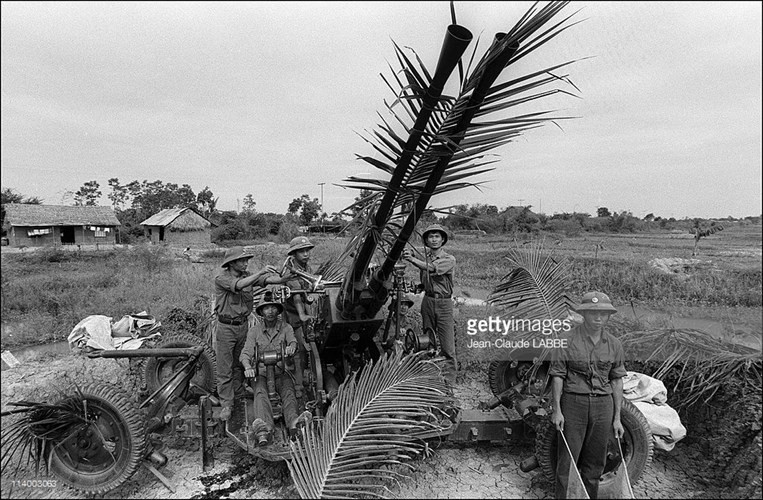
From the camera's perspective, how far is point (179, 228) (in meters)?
23.0

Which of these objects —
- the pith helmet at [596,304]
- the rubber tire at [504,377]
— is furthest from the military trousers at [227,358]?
the pith helmet at [596,304]

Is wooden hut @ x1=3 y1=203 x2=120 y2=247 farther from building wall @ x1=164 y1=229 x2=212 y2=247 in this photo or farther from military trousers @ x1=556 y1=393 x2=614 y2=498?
military trousers @ x1=556 y1=393 x2=614 y2=498

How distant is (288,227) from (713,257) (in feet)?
77.7

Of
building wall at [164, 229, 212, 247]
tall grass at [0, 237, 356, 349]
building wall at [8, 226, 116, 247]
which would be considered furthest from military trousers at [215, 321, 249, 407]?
building wall at [8, 226, 116, 247]

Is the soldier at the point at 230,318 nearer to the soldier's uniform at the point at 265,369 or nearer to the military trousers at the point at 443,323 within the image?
the soldier's uniform at the point at 265,369

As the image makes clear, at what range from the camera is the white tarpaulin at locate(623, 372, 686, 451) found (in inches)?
155

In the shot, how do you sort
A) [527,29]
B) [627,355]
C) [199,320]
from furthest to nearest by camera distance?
[199,320] → [627,355] → [527,29]

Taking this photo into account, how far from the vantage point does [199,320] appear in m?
8.55

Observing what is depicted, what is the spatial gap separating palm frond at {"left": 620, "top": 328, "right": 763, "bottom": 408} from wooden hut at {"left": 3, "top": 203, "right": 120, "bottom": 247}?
23.5m

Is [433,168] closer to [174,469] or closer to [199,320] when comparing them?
[174,469]

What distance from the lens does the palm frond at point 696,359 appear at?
3635 millimetres

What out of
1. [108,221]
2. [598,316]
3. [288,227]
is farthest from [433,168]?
[108,221]

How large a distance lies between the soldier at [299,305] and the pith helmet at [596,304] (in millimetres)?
2654

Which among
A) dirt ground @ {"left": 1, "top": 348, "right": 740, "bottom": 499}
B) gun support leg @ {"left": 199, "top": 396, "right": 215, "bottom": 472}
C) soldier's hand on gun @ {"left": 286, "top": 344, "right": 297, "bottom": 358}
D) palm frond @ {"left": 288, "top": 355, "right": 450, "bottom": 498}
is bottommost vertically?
dirt ground @ {"left": 1, "top": 348, "right": 740, "bottom": 499}
